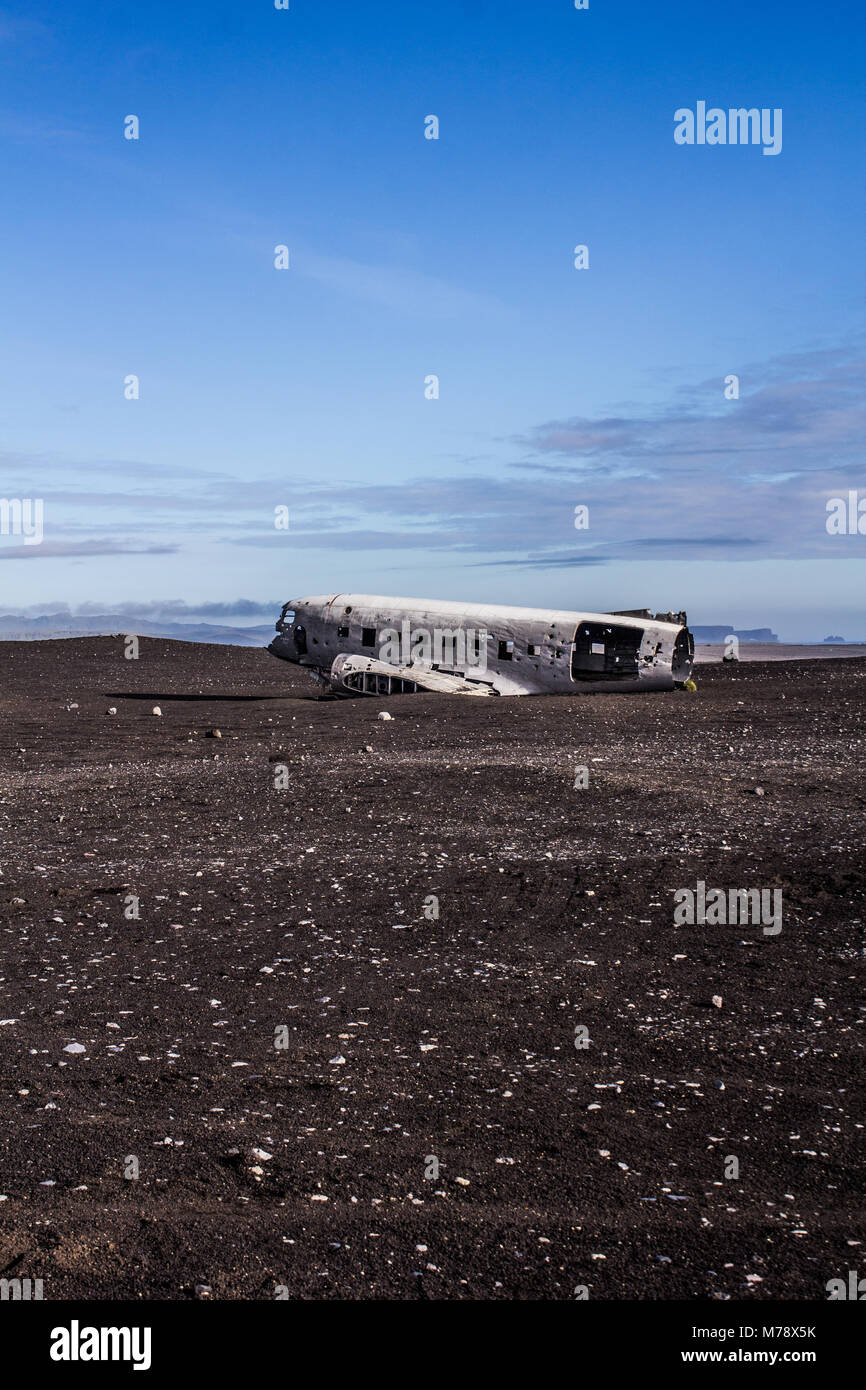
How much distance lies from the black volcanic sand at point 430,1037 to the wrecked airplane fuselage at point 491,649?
594 inches

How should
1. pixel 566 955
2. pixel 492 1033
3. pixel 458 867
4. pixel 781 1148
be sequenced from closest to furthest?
pixel 781 1148, pixel 492 1033, pixel 566 955, pixel 458 867

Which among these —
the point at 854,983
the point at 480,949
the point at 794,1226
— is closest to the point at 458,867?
the point at 480,949

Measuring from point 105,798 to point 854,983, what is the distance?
13040 millimetres

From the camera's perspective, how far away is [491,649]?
35.0m

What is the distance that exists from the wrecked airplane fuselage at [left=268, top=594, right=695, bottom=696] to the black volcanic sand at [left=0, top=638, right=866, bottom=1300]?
15.1 meters

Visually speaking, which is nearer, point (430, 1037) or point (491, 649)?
point (430, 1037)

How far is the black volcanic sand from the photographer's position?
5.27 meters

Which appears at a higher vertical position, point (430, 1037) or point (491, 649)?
point (491, 649)

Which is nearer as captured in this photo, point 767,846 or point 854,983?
point 854,983

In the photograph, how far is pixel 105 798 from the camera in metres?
18.0

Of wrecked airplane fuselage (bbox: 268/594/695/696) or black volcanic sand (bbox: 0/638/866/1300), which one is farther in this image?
wrecked airplane fuselage (bbox: 268/594/695/696)

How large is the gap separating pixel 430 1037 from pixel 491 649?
1075 inches

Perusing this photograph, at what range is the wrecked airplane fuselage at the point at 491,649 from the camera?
34.4 m
